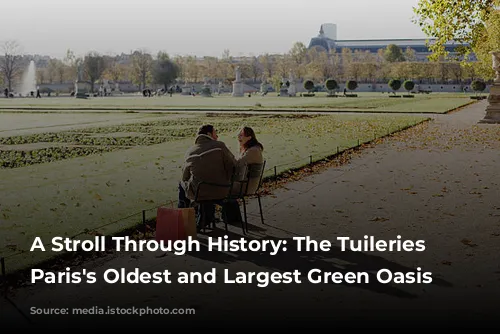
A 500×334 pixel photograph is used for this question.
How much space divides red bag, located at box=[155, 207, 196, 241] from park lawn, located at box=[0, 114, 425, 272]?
0.97 metres

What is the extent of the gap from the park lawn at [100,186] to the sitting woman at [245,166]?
124 cm

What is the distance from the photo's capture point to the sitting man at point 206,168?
7836mm

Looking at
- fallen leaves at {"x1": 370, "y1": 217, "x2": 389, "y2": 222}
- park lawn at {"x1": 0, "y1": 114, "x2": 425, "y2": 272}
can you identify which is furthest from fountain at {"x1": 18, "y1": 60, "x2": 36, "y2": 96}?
fallen leaves at {"x1": 370, "y1": 217, "x2": 389, "y2": 222}

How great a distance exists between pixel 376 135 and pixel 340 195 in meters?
12.2

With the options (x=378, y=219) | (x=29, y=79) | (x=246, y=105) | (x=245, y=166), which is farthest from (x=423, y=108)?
(x=29, y=79)

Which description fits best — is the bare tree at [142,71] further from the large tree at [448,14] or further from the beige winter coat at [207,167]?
the beige winter coat at [207,167]

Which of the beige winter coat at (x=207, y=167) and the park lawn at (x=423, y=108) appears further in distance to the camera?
the park lawn at (x=423, y=108)

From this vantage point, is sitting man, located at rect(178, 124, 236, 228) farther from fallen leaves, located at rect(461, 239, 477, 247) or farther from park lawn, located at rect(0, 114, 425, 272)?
fallen leaves, located at rect(461, 239, 477, 247)

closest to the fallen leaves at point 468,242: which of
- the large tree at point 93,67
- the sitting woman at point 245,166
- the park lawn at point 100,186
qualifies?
the sitting woman at point 245,166

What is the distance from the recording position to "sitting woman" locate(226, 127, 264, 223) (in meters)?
8.23

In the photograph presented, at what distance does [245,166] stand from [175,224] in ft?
4.29

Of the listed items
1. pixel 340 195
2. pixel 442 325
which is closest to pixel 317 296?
pixel 442 325

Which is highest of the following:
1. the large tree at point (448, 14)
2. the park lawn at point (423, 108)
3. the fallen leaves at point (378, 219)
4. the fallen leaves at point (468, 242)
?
the large tree at point (448, 14)

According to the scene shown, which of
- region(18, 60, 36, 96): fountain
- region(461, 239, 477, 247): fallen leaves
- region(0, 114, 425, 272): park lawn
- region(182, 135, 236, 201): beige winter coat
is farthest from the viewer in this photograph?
region(18, 60, 36, 96): fountain
